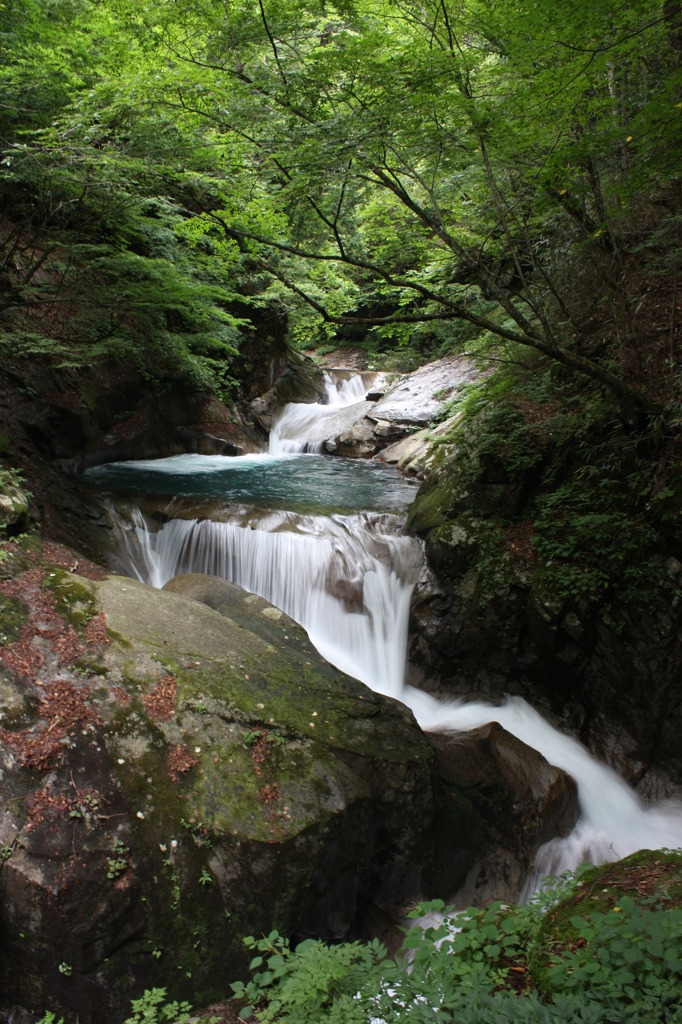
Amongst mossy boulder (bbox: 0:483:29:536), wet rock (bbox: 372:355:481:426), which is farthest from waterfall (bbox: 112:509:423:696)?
wet rock (bbox: 372:355:481:426)

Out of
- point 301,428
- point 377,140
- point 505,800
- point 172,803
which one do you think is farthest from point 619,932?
point 301,428

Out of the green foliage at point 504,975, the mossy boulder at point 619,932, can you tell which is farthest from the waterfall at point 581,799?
the green foliage at point 504,975

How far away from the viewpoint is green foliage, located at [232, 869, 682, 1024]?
6.64ft

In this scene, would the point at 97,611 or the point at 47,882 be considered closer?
the point at 47,882

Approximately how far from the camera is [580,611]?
6441 mm

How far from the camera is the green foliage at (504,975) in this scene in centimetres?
202

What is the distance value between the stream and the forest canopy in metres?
2.94

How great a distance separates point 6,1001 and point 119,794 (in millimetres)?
1192

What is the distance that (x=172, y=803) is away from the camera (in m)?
3.77

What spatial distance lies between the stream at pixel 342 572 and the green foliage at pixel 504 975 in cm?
289

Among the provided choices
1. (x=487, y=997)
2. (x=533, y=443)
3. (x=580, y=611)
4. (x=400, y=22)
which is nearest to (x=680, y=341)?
(x=533, y=443)

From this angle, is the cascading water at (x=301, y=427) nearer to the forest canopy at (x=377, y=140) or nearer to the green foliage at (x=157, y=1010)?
the forest canopy at (x=377, y=140)

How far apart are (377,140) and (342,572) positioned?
538cm

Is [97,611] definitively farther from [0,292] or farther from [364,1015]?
[0,292]
